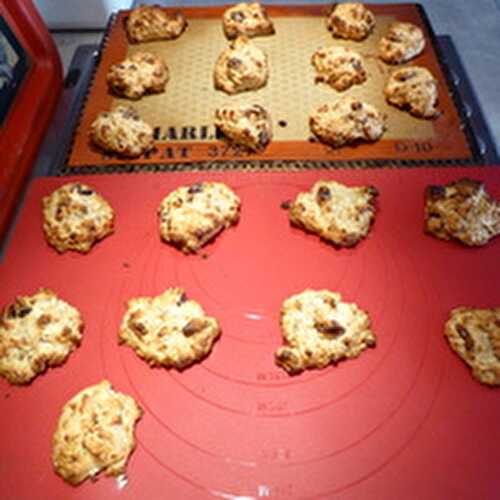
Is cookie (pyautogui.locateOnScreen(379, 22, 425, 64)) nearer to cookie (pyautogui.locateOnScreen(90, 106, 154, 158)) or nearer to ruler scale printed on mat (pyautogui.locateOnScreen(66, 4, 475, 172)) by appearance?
ruler scale printed on mat (pyautogui.locateOnScreen(66, 4, 475, 172))

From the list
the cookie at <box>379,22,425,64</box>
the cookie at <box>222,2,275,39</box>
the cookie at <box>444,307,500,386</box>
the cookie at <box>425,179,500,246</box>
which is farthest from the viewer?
the cookie at <box>222,2,275,39</box>

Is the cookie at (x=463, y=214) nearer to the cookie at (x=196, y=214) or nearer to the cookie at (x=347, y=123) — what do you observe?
the cookie at (x=347, y=123)

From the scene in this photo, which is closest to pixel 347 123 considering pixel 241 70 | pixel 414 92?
pixel 414 92

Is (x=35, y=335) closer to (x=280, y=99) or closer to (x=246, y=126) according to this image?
(x=246, y=126)

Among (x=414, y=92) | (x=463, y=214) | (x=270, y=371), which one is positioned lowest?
(x=270, y=371)

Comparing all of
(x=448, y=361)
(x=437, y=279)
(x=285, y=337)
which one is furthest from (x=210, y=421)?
(x=437, y=279)

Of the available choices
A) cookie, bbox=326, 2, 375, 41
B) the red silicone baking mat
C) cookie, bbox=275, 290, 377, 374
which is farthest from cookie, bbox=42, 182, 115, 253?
cookie, bbox=326, 2, 375, 41

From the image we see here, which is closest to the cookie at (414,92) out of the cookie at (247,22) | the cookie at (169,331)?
the cookie at (247,22)
